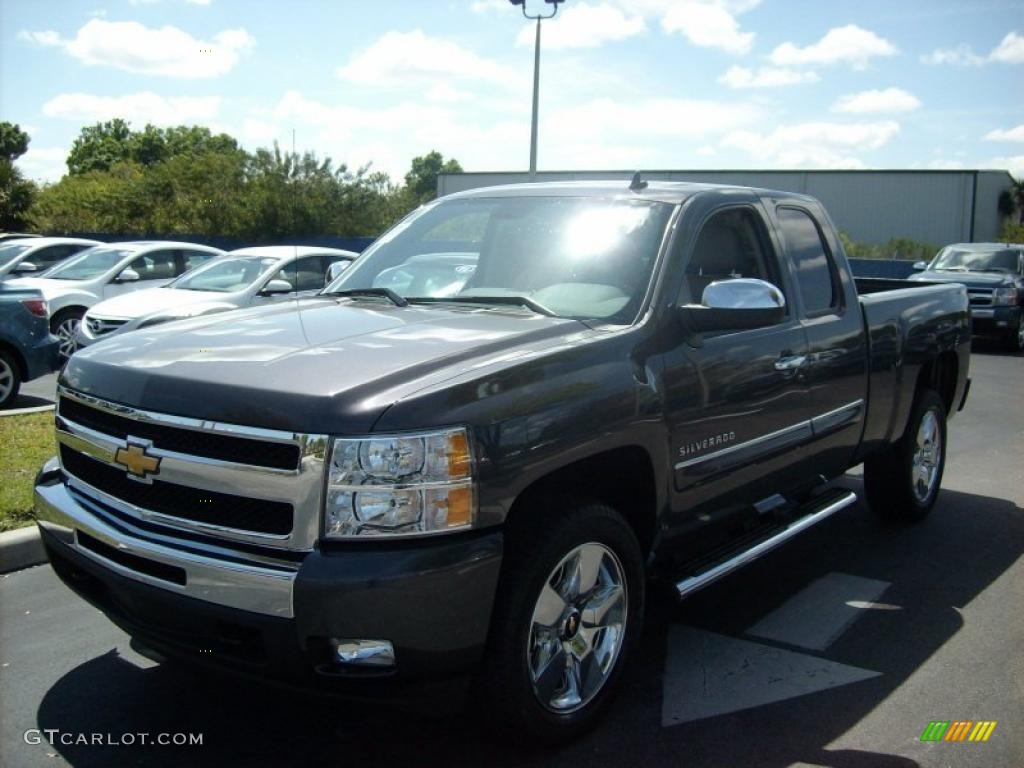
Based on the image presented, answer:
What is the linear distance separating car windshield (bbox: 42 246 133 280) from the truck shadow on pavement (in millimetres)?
11941

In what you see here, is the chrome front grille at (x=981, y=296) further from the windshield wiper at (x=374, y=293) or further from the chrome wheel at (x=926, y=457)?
the windshield wiper at (x=374, y=293)

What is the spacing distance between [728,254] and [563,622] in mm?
2099

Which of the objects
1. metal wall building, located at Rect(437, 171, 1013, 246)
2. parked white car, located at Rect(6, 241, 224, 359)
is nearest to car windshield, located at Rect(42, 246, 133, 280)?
parked white car, located at Rect(6, 241, 224, 359)

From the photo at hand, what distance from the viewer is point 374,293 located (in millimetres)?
4547

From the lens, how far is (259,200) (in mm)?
34438

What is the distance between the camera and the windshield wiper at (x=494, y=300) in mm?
4008

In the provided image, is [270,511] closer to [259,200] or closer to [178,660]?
[178,660]

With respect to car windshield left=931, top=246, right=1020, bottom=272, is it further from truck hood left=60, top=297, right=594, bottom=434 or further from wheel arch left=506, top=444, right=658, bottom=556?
truck hood left=60, top=297, right=594, bottom=434

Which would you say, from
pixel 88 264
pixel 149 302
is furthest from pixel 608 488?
pixel 88 264

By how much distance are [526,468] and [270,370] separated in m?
0.88

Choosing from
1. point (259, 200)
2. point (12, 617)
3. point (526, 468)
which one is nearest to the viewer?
point (526, 468)

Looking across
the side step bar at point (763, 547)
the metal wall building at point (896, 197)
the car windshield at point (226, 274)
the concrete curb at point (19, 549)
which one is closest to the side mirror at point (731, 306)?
the side step bar at point (763, 547)

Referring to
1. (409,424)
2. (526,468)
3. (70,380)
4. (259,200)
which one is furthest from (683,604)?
(259,200)

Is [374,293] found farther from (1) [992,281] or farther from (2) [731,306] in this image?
(1) [992,281]
